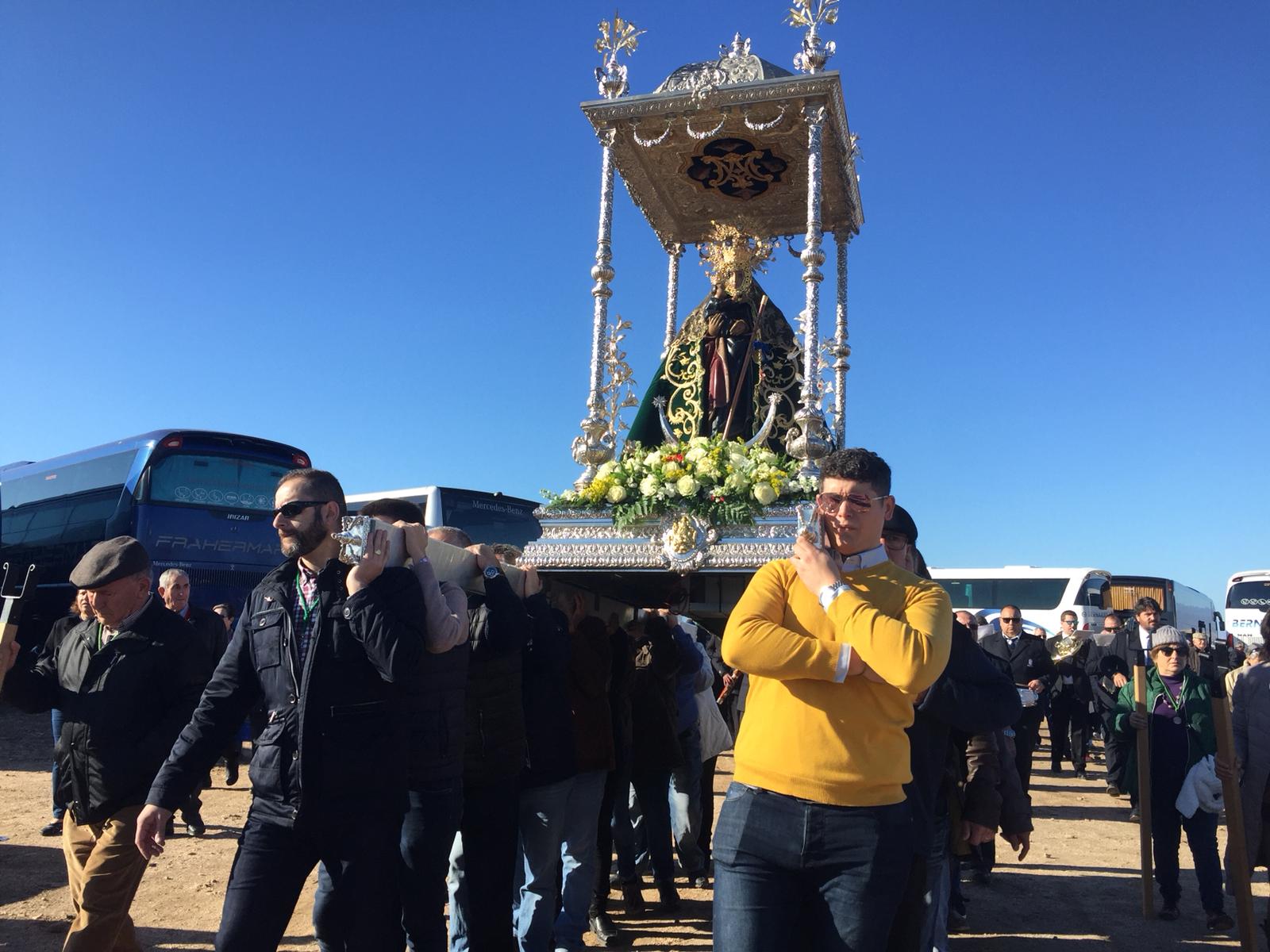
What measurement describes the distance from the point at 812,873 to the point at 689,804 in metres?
3.84

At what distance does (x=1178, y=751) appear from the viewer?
6027 millimetres

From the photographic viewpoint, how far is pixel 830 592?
236 centimetres

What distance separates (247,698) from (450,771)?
725 mm

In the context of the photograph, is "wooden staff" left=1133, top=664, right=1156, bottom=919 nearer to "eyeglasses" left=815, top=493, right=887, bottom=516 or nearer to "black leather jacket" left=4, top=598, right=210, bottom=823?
"eyeglasses" left=815, top=493, right=887, bottom=516

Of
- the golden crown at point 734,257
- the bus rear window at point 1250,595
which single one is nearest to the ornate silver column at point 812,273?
the golden crown at point 734,257

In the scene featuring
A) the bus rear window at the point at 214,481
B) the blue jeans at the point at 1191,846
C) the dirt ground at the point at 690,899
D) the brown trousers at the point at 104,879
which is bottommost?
the dirt ground at the point at 690,899

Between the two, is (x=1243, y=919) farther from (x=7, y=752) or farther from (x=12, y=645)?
(x=7, y=752)

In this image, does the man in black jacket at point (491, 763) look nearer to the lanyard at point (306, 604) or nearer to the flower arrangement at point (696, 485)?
the lanyard at point (306, 604)

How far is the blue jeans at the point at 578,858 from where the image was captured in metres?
4.45

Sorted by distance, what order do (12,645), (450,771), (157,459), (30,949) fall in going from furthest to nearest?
1. (157,459)
2. (30,949)
3. (12,645)
4. (450,771)

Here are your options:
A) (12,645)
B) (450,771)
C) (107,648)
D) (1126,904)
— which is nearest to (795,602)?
(450,771)

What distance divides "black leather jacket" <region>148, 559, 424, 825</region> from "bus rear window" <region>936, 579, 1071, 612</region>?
2253 cm

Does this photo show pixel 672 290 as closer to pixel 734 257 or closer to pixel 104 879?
pixel 734 257

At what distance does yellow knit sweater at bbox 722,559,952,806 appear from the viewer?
2.28m
